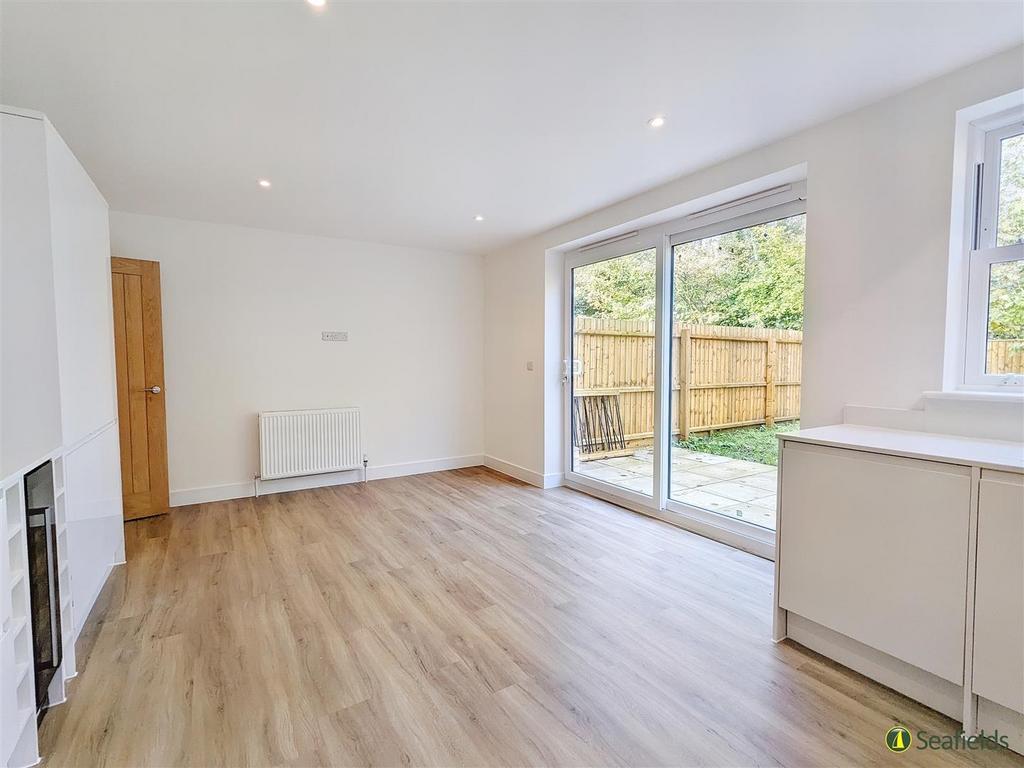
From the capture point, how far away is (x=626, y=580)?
8.38 feet

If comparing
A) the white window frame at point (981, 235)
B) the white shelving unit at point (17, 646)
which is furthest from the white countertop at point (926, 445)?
the white shelving unit at point (17, 646)

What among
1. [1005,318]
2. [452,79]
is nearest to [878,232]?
[1005,318]

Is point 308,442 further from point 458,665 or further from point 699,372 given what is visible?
point 699,372

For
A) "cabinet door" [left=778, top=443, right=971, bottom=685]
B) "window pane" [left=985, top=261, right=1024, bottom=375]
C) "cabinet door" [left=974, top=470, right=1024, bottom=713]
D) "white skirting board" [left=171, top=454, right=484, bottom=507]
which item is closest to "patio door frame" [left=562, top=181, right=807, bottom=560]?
"window pane" [left=985, top=261, right=1024, bottom=375]

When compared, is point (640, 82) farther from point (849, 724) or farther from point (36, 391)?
point (36, 391)

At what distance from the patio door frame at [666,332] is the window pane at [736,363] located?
0.06m

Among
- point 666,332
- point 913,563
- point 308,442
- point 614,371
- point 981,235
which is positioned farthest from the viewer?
point 308,442

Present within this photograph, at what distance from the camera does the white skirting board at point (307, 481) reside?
402 cm

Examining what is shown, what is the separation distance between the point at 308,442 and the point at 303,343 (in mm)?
957

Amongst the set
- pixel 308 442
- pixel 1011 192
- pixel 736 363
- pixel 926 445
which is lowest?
pixel 308 442

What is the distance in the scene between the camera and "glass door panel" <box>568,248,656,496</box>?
12.2 ft

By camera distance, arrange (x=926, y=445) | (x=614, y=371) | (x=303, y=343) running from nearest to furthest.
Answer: (x=926, y=445) → (x=614, y=371) → (x=303, y=343)

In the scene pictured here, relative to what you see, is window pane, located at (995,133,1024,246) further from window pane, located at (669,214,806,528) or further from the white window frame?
window pane, located at (669,214,806,528)

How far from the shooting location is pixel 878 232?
7.14ft
